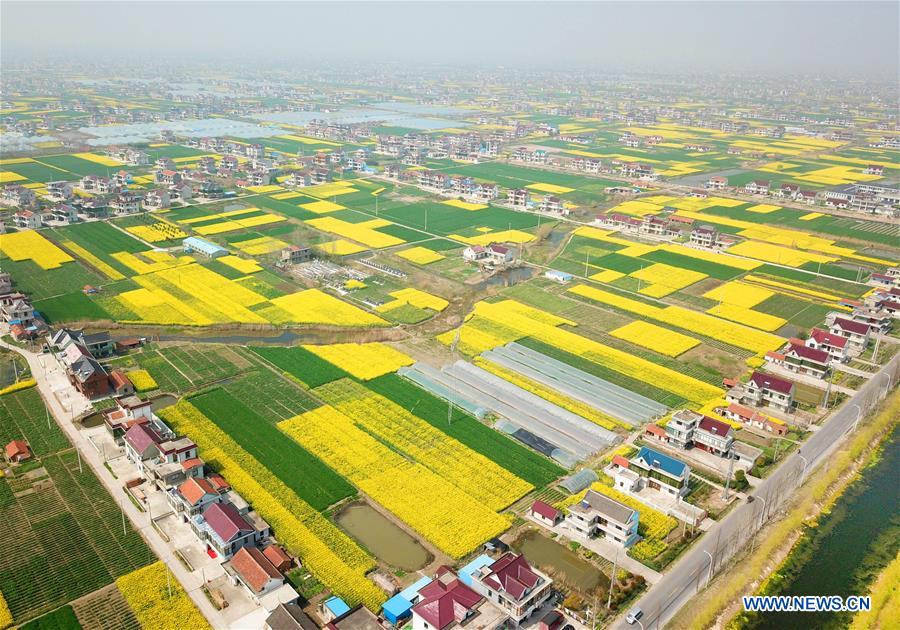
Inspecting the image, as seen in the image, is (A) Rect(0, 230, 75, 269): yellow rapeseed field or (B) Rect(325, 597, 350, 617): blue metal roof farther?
(A) Rect(0, 230, 75, 269): yellow rapeseed field

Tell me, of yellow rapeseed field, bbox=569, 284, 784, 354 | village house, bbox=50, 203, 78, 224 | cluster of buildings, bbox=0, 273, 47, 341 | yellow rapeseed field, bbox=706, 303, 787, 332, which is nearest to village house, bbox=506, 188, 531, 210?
yellow rapeseed field, bbox=569, 284, 784, 354

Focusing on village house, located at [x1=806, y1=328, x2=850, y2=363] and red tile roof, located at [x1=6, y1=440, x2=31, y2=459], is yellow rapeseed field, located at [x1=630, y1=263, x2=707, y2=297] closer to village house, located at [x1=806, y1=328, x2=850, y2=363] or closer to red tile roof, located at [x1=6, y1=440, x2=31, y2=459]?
village house, located at [x1=806, y1=328, x2=850, y2=363]

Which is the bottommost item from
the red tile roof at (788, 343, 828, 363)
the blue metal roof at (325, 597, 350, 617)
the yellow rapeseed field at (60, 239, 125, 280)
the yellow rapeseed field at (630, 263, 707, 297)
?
the blue metal roof at (325, 597, 350, 617)

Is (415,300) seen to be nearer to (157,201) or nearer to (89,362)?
(89,362)

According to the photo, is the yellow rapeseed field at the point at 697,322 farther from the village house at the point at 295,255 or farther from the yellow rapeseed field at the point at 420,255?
the village house at the point at 295,255

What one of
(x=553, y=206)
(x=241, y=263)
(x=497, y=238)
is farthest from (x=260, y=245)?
(x=553, y=206)

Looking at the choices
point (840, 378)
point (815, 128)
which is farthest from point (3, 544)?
point (815, 128)

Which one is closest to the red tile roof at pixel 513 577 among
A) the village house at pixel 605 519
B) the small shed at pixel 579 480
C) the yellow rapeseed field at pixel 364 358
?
the village house at pixel 605 519

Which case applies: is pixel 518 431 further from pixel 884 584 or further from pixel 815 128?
pixel 815 128
